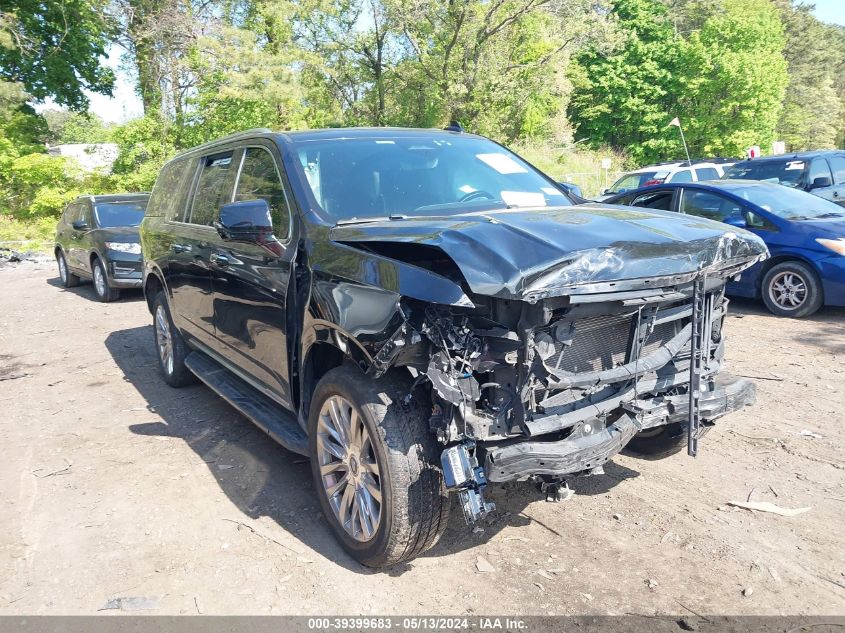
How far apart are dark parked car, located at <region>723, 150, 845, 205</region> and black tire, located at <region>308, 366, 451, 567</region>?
11356 mm

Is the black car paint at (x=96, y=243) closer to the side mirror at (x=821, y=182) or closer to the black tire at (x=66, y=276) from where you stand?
the black tire at (x=66, y=276)

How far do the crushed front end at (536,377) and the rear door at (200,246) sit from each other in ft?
8.43

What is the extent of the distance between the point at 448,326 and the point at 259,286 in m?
1.67

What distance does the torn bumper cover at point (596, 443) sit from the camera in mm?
2717

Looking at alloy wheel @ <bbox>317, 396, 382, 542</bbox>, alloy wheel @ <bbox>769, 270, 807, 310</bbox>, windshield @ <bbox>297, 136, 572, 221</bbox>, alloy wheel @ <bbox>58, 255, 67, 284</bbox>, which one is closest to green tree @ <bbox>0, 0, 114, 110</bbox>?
alloy wheel @ <bbox>58, 255, 67, 284</bbox>

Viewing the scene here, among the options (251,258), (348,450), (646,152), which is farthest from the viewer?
(646,152)

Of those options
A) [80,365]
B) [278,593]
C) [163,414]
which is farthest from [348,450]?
[80,365]

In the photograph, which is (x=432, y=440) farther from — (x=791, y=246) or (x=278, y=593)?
(x=791, y=246)

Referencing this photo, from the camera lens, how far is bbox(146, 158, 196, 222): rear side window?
5699 millimetres

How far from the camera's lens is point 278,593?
310 centimetres

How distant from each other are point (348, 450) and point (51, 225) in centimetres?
2593

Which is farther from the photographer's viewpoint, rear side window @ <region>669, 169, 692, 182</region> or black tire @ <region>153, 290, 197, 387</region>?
rear side window @ <region>669, 169, 692, 182</region>

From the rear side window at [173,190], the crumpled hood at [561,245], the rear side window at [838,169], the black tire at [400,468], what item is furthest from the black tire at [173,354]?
the rear side window at [838,169]

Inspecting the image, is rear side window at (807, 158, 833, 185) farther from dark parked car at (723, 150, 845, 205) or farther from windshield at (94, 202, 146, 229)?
windshield at (94, 202, 146, 229)
